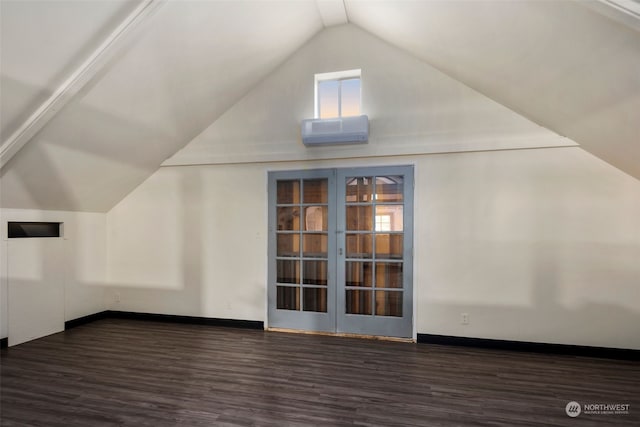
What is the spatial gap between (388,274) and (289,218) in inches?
59.6

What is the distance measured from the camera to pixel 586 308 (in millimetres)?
3344

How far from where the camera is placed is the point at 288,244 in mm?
4262

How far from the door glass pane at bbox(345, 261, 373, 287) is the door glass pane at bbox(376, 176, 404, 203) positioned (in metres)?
0.87

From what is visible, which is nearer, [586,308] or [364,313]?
[586,308]

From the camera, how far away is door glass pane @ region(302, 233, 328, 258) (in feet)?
13.6

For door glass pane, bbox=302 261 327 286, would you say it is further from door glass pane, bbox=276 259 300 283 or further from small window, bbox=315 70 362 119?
small window, bbox=315 70 362 119

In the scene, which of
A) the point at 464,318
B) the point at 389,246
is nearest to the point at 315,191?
the point at 389,246

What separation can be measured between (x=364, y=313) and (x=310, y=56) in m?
3.48

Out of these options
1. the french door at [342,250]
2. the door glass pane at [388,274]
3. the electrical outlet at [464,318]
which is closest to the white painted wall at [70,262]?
the french door at [342,250]

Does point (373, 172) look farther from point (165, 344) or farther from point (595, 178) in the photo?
point (165, 344)

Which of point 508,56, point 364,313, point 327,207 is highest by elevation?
point 508,56

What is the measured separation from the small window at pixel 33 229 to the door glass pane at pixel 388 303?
440cm

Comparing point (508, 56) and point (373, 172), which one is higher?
point (508, 56)

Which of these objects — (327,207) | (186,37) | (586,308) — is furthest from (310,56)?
(586,308)
